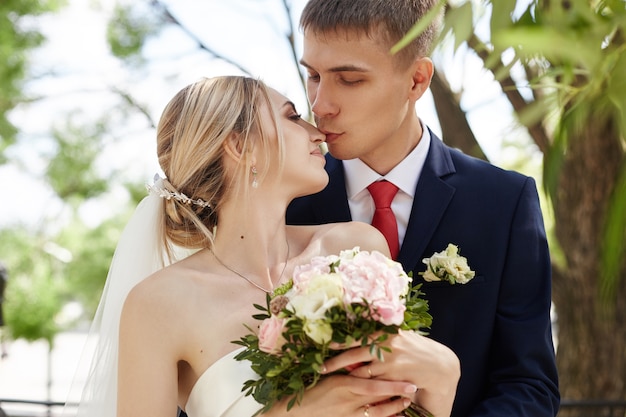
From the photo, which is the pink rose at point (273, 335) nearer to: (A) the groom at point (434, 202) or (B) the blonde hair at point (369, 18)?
(A) the groom at point (434, 202)

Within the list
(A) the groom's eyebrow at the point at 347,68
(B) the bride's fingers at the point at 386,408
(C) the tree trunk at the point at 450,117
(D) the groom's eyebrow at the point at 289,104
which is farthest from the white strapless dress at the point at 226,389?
(C) the tree trunk at the point at 450,117

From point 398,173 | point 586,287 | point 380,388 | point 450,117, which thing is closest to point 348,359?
point 380,388

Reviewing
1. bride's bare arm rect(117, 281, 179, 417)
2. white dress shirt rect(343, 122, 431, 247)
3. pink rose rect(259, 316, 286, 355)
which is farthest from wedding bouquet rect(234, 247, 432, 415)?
white dress shirt rect(343, 122, 431, 247)

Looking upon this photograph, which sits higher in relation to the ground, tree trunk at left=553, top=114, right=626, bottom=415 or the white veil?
the white veil

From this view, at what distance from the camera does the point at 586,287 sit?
22.4ft

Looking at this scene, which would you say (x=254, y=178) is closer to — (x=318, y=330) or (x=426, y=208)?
(x=426, y=208)

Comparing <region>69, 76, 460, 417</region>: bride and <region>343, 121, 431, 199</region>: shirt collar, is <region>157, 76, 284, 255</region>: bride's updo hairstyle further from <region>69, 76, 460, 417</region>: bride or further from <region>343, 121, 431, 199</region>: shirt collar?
<region>343, 121, 431, 199</region>: shirt collar

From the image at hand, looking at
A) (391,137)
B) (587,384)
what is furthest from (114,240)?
(391,137)

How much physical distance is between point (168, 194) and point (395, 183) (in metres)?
0.91

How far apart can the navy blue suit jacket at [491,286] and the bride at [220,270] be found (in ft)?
0.88

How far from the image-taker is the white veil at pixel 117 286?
324 centimetres

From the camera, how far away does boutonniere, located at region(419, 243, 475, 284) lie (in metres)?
3.04

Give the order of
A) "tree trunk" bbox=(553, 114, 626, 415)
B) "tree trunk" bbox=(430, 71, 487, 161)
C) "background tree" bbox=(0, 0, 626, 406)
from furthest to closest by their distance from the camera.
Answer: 1. "tree trunk" bbox=(553, 114, 626, 415)
2. "tree trunk" bbox=(430, 71, 487, 161)
3. "background tree" bbox=(0, 0, 626, 406)

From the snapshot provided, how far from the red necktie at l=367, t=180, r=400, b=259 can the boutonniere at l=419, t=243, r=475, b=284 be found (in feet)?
0.82
